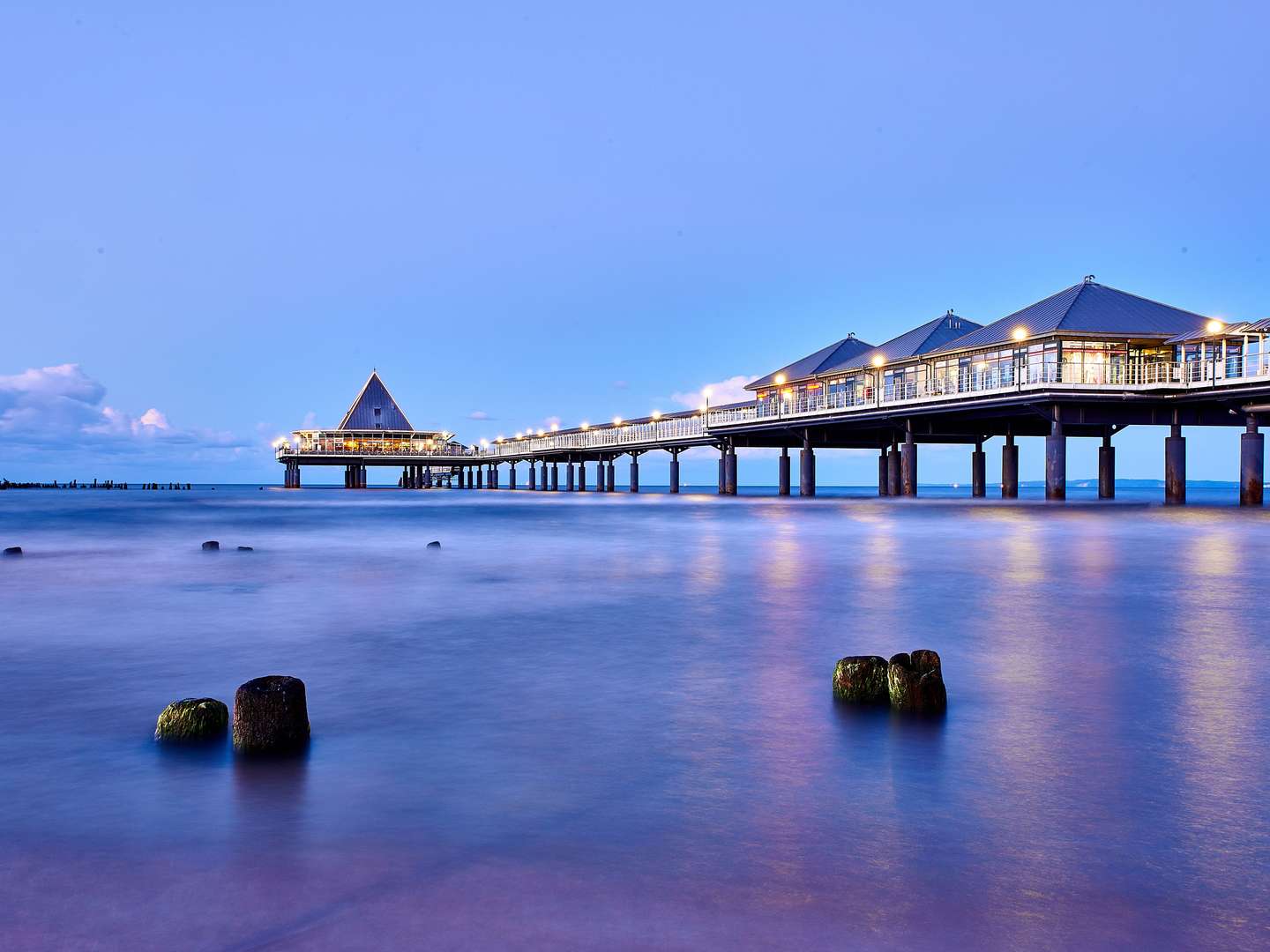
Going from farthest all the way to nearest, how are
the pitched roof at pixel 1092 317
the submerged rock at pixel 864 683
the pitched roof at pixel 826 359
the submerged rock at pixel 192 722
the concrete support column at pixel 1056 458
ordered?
the pitched roof at pixel 826 359 → the pitched roof at pixel 1092 317 → the concrete support column at pixel 1056 458 → the submerged rock at pixel 864 683 → the submerged rock at pixel 192 722

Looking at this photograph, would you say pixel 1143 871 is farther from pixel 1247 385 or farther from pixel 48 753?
→ pixel 1247 385

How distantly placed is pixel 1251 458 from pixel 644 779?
4280 centimetres

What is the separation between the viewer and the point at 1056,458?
45469 millimetres

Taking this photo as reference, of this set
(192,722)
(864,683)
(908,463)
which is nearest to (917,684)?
(864,683)

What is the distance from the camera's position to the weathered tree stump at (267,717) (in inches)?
281

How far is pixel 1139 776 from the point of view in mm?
6469

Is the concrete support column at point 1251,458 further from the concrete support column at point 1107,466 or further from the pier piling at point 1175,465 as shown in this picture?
the concrete support column at point 1107,466

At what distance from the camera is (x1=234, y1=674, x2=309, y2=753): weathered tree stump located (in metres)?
7.12

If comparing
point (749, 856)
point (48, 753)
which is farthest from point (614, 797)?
point (48, 753)

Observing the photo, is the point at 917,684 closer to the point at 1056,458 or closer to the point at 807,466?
the point at 1056,458

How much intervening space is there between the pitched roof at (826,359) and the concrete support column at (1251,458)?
28.2 m

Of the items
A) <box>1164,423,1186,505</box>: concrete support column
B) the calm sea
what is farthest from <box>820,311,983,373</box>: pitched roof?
the calm sea

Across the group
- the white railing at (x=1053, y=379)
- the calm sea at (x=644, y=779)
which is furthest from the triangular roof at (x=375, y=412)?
the calm sea at (x=644, y=779)

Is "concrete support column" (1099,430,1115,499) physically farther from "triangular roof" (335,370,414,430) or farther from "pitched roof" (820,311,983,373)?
"triangular roof" (335,370,414,430)
